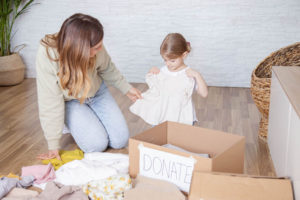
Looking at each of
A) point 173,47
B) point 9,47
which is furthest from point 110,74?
point 9,47

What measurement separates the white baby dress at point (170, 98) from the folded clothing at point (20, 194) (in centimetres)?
67

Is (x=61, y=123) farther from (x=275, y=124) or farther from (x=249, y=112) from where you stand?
(x=249, y=112)

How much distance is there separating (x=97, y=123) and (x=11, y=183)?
0.60 m

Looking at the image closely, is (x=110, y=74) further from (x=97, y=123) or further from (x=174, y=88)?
(x=174, y=88)

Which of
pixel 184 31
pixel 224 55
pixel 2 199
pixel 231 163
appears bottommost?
pixel 2 199

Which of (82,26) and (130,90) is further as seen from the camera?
(130,90)

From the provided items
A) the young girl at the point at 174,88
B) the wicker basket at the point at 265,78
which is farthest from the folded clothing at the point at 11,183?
the wicker basket at the point at 265,78

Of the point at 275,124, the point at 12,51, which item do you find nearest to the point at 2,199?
the point at 275,124

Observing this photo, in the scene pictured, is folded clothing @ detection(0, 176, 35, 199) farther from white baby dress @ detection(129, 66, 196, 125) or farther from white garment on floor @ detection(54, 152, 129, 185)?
white baby dress @ detection(129, 66, 196, 125)

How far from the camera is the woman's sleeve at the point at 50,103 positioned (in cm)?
188

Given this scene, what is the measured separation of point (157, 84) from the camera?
6.43 ft

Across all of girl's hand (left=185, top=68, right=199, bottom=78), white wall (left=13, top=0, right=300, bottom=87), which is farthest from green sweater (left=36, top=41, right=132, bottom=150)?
white wall (left=13, top=0, right=300, bottom=87)

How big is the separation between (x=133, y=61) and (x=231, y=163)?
2184mm

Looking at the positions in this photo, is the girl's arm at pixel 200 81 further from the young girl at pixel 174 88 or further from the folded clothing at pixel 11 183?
the folded clothing at pixel 11 183
